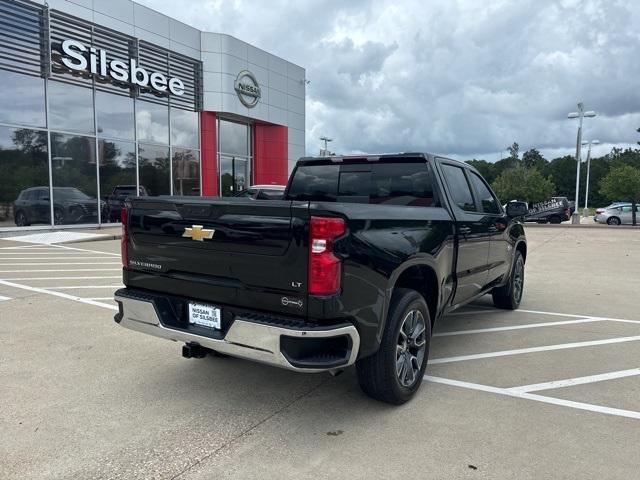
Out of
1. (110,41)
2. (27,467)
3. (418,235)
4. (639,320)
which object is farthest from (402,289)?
(110,41)

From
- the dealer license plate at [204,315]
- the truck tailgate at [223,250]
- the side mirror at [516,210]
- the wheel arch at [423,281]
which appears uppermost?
the side mirror at [516,210]

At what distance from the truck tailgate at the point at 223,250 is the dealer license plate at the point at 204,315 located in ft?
0.20

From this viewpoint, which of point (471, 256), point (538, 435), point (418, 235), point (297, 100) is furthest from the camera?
point (297, 100)

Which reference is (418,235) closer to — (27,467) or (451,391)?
(451,391)

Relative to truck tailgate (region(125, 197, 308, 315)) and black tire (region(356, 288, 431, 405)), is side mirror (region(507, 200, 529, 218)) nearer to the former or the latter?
black tire (region(356, 288, 431, 405))

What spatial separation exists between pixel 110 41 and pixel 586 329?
1803 cm

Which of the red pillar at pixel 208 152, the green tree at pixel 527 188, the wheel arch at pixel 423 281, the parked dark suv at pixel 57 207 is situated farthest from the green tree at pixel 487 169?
the wheel arch at pixel 423 281

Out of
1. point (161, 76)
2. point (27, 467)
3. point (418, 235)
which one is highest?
point (161, 76)

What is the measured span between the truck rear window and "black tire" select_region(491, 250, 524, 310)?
2631 millimetres

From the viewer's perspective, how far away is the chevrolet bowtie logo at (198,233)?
3.30m

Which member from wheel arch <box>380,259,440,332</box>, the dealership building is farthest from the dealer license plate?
the dealership building

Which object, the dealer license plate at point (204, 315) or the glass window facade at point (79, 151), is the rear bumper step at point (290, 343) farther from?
the glass window facade at point (79, 151)

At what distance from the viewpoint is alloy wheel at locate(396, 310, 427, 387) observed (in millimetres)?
3637

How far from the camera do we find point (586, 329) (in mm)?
5852
